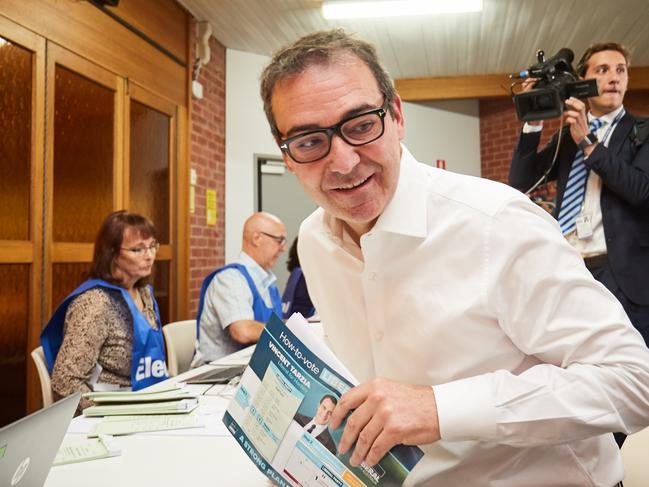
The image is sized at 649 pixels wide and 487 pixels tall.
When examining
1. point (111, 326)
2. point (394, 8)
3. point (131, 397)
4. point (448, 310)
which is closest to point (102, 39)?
point (111, 326)

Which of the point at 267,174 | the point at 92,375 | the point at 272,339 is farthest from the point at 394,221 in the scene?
the point at 267,174

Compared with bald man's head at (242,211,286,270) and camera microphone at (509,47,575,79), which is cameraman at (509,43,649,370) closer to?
camera microphone at (509,47,575,79)

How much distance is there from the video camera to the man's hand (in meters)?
1.81

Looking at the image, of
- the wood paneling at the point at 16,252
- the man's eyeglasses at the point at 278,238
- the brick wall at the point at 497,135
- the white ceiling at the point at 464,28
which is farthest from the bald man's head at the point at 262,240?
the brick wall at the point at 497,135

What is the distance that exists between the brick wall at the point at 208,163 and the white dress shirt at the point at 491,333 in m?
4.04

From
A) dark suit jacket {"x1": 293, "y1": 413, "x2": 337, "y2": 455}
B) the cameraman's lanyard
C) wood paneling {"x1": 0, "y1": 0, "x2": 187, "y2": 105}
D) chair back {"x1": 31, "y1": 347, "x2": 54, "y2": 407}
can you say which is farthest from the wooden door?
the cameraman's lanyard

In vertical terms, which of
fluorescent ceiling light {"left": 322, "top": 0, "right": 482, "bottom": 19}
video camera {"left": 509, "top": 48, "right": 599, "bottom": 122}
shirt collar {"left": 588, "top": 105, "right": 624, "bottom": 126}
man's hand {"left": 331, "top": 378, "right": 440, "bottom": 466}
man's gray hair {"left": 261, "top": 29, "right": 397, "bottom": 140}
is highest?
fluorescent ceiling light {"left": 322, "top": 0, "right": 482, "bottom": 19}

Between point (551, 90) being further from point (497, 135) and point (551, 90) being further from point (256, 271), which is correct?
point (497, 135)

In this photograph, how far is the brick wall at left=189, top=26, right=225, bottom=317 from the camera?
5105 mm

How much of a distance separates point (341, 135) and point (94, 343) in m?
1.66

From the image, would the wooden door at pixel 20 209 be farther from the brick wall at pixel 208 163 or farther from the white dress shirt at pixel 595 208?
the white dress shirt at pixel 595 208

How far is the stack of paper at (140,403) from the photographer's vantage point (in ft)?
5.06

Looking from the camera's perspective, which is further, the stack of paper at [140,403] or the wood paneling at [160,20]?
the wood paneling at [160,20]

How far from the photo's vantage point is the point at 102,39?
12.3 feet
